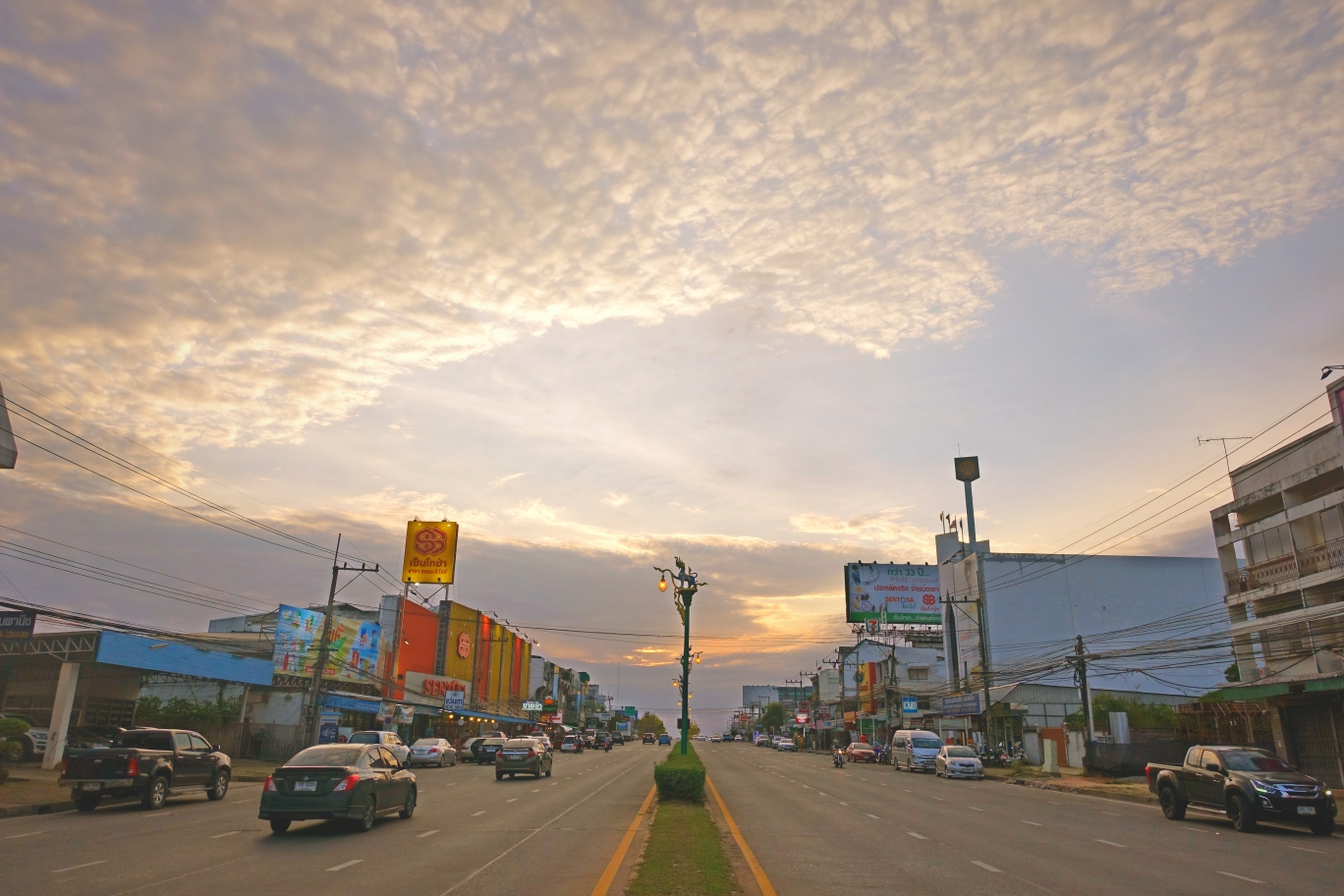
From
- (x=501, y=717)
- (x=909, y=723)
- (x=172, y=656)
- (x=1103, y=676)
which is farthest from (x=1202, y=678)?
(x=172, y=656)

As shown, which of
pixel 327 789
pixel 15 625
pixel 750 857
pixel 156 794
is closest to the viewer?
pixel 750 857

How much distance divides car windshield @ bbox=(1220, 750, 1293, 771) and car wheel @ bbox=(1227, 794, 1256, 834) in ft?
2.42

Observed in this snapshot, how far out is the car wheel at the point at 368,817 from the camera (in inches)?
624

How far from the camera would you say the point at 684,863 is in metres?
11.3

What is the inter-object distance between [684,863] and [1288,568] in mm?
33822

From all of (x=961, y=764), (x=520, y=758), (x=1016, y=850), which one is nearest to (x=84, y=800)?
(x=520, y=758)

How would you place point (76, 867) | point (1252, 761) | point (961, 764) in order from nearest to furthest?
point (76, 867), point (1252, 761), point (961, 764)

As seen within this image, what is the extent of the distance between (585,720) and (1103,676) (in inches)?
5291

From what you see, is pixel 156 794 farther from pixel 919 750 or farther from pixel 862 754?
pixel 862 754

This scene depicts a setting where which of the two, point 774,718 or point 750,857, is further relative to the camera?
point 774,718

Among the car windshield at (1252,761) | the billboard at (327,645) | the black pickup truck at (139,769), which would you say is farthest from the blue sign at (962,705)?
the black pickup truck at (139,769)

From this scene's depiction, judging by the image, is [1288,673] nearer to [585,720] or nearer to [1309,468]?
[1309,468]

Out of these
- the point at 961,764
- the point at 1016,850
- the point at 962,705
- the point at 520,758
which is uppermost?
the point at 962,705

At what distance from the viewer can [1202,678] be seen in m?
64.5
